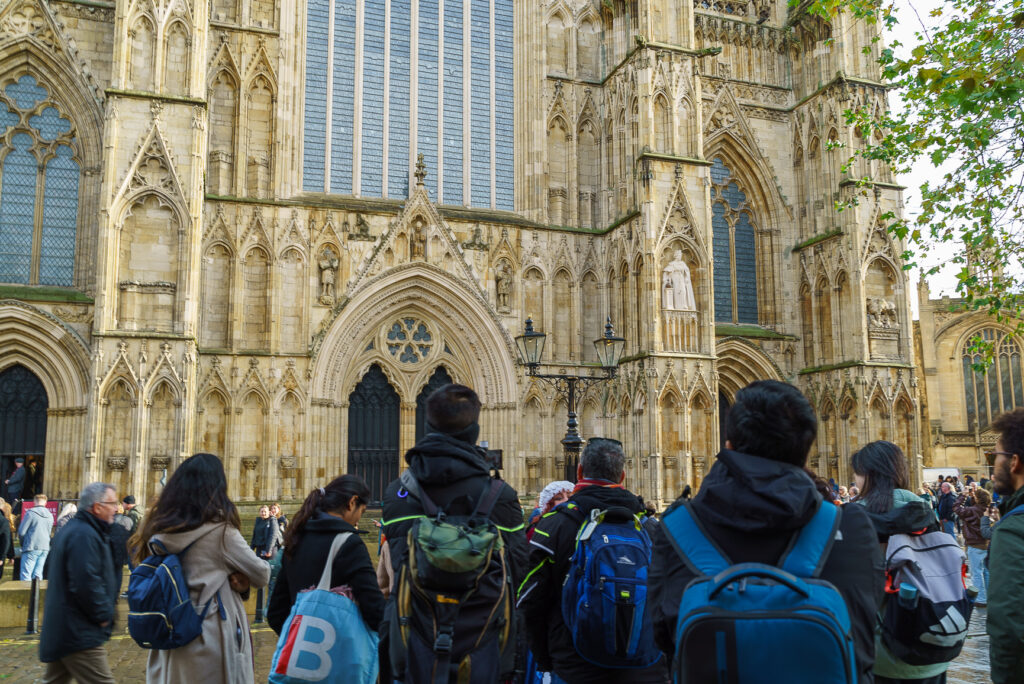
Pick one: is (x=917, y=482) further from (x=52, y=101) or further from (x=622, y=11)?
(x=52, y=101)

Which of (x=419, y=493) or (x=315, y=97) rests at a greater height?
(x=315, y=97)

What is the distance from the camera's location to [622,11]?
73.9 feet

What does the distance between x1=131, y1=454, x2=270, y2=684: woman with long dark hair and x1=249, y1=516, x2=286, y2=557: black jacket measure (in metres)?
9.38

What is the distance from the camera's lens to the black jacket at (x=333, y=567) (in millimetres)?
4066

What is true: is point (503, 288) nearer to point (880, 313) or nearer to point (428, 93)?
point (428, 93)

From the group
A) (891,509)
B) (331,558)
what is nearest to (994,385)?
(891,509)

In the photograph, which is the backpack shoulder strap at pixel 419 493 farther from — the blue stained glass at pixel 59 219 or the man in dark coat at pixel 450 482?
the blue stained glass at pixel 59 219

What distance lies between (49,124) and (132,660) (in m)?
14.9

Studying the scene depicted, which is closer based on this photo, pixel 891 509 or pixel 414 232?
pixel 891 509

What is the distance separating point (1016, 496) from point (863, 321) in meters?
19.9

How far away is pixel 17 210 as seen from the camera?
18.8 metres

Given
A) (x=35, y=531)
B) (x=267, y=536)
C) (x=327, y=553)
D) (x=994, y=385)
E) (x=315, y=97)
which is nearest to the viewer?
(x=327, y=553)

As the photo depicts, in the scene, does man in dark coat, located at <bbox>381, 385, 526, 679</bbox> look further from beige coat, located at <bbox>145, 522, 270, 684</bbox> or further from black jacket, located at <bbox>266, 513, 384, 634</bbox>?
beige coat, located at <bbox>145, 522, 270, 684</bbox>

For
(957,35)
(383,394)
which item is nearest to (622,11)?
(383,394)
